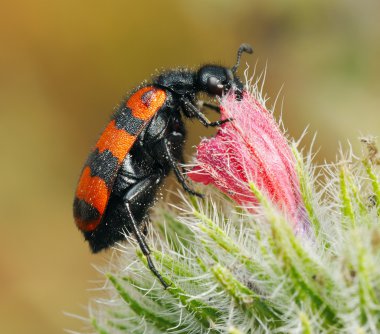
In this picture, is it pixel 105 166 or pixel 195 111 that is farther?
pixel 195 111

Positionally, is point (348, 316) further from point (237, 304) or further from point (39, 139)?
point (39, 139)

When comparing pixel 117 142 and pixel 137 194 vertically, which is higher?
pixel 117 142

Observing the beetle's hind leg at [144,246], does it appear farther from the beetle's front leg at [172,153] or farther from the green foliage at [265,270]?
the beetle's front leg at [172,153]

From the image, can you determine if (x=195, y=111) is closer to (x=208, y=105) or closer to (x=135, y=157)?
(x=208, y=105)

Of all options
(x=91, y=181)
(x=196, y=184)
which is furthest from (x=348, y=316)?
(x=91, y=181)

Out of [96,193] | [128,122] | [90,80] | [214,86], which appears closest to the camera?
[96,193]

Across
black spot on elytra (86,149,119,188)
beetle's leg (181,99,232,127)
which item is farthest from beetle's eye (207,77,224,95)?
black spot on elytra (86,149,119,188)

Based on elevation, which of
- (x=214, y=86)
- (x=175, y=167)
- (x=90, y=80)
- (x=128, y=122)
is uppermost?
(x=90, y=80)

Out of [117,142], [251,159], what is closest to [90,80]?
[117,142]

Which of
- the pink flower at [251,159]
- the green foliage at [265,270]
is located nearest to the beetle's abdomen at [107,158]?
the green foliage at [265,270]
